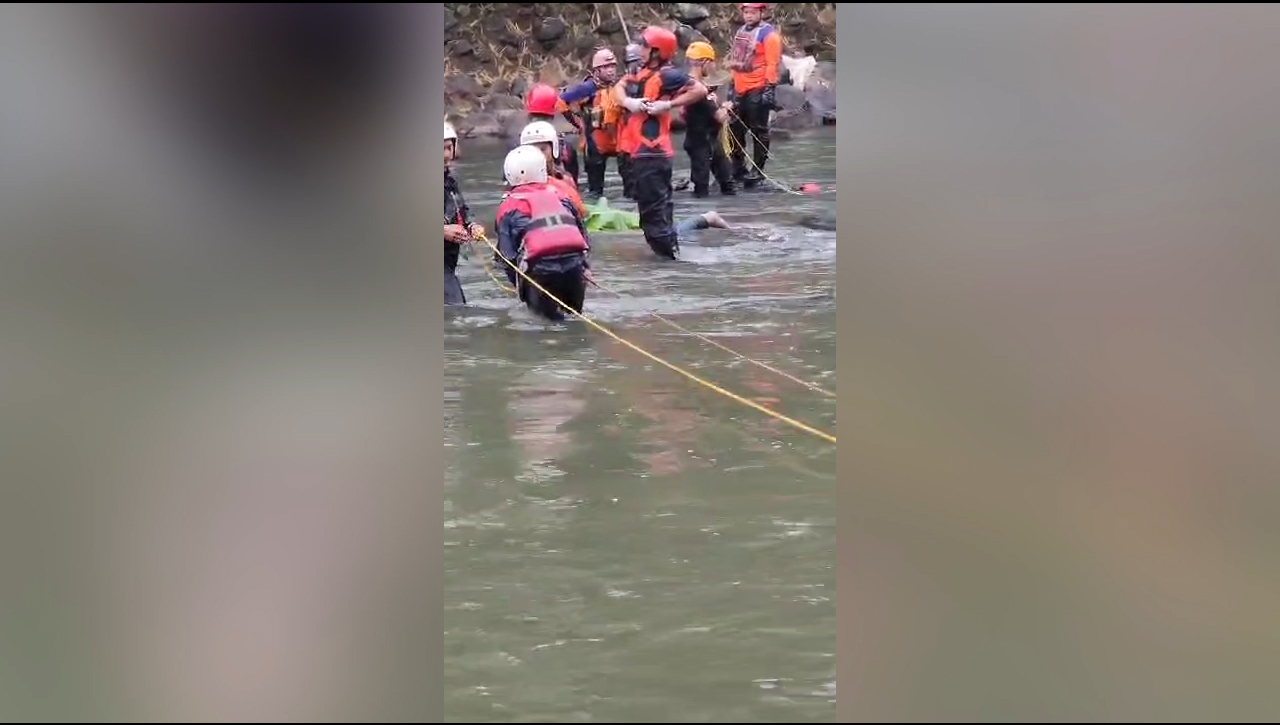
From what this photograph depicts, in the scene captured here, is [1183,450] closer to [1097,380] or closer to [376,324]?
[1097,380]

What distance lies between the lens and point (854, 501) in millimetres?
2547

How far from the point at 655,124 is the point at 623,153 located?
0.16 meters

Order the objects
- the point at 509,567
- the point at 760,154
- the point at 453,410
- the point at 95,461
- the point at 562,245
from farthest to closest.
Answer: the point at 760,154 → the point at 562,245 → the point at 453,410 → the point at 509,567 → the point at 95,461

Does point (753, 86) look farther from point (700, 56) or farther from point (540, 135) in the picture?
point (540, 135)

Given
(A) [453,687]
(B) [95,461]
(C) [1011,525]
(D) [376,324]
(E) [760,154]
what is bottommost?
(A) [453,687]

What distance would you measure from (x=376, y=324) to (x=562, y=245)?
1.72m

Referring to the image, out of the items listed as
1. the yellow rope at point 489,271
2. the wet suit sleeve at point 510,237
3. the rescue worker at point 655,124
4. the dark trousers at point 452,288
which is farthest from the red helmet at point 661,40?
the dark trousers at point 452,288

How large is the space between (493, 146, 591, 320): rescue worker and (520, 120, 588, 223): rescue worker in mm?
45

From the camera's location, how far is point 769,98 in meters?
3.95

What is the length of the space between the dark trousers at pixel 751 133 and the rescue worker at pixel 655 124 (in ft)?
0.52

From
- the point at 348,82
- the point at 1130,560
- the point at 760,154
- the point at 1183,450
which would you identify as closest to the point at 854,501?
the point at 1130,560

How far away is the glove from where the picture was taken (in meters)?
3.91

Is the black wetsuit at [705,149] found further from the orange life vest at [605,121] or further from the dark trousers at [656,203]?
the orange life vest at [605,121]

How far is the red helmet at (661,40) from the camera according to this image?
13.1ft
